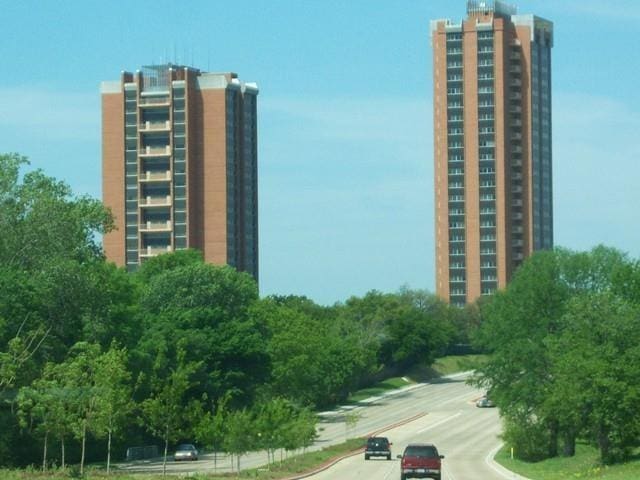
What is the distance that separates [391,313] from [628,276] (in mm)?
84250

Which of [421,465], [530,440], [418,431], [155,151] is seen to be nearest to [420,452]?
[421,465]

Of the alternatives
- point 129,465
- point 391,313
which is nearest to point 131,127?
point 391,313

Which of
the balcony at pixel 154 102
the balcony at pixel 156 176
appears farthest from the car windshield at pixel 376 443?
the balcony at pixel 154 102

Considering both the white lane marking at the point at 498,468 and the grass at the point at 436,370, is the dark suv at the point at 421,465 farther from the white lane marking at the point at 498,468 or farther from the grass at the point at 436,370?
the grass at the point at 436,370

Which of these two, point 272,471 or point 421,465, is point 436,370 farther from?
point 421,465

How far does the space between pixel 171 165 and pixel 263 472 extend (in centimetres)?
11255

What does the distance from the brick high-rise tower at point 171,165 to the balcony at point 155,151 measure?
13 centimetres

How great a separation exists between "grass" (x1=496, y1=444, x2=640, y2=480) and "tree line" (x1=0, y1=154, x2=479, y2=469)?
11.7 meters

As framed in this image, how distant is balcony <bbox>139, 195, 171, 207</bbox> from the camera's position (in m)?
172

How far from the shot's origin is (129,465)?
74688 mm

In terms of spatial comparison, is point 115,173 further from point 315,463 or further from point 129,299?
point 315,463

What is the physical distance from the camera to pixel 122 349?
72.2 meters

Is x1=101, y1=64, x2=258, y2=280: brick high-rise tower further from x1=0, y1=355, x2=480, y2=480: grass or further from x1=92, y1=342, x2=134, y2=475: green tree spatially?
x1=92, y1=342, x2=134, y2=475: green tree

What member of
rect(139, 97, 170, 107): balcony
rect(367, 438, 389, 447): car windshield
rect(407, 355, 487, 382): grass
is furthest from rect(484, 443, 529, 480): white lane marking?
rect(139, 97, 170, 107): balcony
